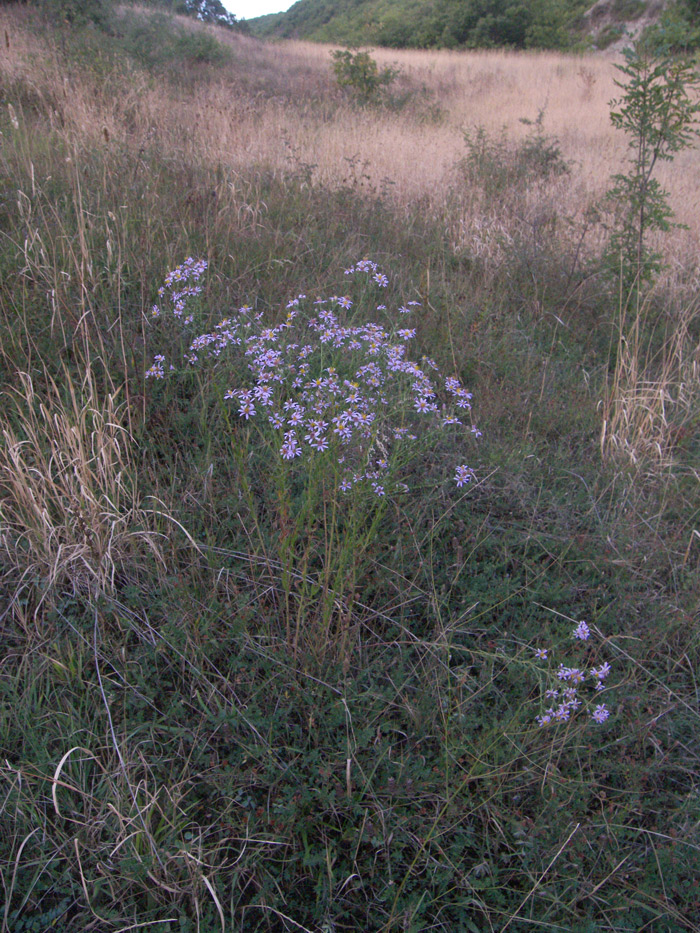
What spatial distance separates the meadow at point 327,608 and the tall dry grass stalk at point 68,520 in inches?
0.7

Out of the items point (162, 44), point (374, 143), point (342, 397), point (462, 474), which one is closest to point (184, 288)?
point (342, 397)

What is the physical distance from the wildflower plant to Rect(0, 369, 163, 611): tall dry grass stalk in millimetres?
464

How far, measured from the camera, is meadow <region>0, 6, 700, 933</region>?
1.43 metres

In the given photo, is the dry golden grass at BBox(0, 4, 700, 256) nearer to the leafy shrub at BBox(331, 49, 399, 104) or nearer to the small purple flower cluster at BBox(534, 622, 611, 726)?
the leafy shrub at BBox(331, 49, 399, 104)

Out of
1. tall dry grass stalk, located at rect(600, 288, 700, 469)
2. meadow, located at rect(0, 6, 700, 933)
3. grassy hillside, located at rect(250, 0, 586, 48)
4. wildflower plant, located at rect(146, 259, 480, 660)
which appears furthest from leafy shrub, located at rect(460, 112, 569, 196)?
grassy hillside, located at rect(250, 0, 586, 48)

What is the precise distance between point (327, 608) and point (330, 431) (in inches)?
24.0

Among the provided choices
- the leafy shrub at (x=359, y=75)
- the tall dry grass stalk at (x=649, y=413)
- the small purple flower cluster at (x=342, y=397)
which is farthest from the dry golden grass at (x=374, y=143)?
the small purple flower cluster at (x=342, y=397)

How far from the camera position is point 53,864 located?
1377mm

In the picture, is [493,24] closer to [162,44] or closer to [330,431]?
[162,44]

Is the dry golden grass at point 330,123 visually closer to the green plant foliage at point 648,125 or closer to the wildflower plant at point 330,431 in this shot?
the green plant foliage at point 648,125

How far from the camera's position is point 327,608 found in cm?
171

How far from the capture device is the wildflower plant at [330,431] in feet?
5.89

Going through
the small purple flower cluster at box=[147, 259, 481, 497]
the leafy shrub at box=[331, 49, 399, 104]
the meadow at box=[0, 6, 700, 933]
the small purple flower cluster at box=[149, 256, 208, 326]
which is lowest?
the meadow at box=[0, 6, 700, 933]

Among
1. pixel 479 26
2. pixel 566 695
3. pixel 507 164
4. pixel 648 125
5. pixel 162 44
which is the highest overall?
pixel 479 26
